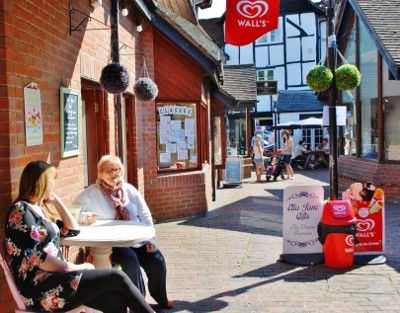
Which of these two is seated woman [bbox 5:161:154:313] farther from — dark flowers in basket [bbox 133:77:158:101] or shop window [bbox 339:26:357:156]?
shop window [bbox 339:26:357:156]

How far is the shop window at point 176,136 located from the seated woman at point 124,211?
412 cm

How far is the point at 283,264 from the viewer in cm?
598

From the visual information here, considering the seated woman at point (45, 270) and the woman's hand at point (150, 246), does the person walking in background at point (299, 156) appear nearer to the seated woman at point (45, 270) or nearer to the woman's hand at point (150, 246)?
the woman's hand at point (150, 246)

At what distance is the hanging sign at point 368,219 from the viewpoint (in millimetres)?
6059

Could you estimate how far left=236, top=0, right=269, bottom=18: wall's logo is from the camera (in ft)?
19.9

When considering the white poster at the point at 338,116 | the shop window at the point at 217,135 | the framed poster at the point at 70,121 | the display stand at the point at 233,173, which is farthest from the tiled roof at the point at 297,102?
the framed poster at the point at 70,121

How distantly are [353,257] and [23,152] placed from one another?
4.05 m

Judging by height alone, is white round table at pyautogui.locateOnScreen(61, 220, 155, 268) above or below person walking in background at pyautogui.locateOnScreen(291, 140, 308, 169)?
above

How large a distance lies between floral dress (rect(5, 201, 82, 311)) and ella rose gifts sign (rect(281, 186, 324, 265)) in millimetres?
3512

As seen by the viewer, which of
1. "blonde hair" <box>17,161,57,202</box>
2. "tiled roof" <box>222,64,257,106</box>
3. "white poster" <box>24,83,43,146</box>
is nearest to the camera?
"blonde hair" <box>17,161,57,202</box>

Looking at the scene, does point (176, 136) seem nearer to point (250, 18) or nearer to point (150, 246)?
point (250, 18)

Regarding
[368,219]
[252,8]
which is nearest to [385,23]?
[252,8]

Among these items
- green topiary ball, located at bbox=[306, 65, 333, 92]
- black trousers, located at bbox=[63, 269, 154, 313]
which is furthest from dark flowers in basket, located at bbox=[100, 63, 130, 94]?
green topiary ball, located at bbox=[306, 65, 333, 92]

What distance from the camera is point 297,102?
28031 mm
